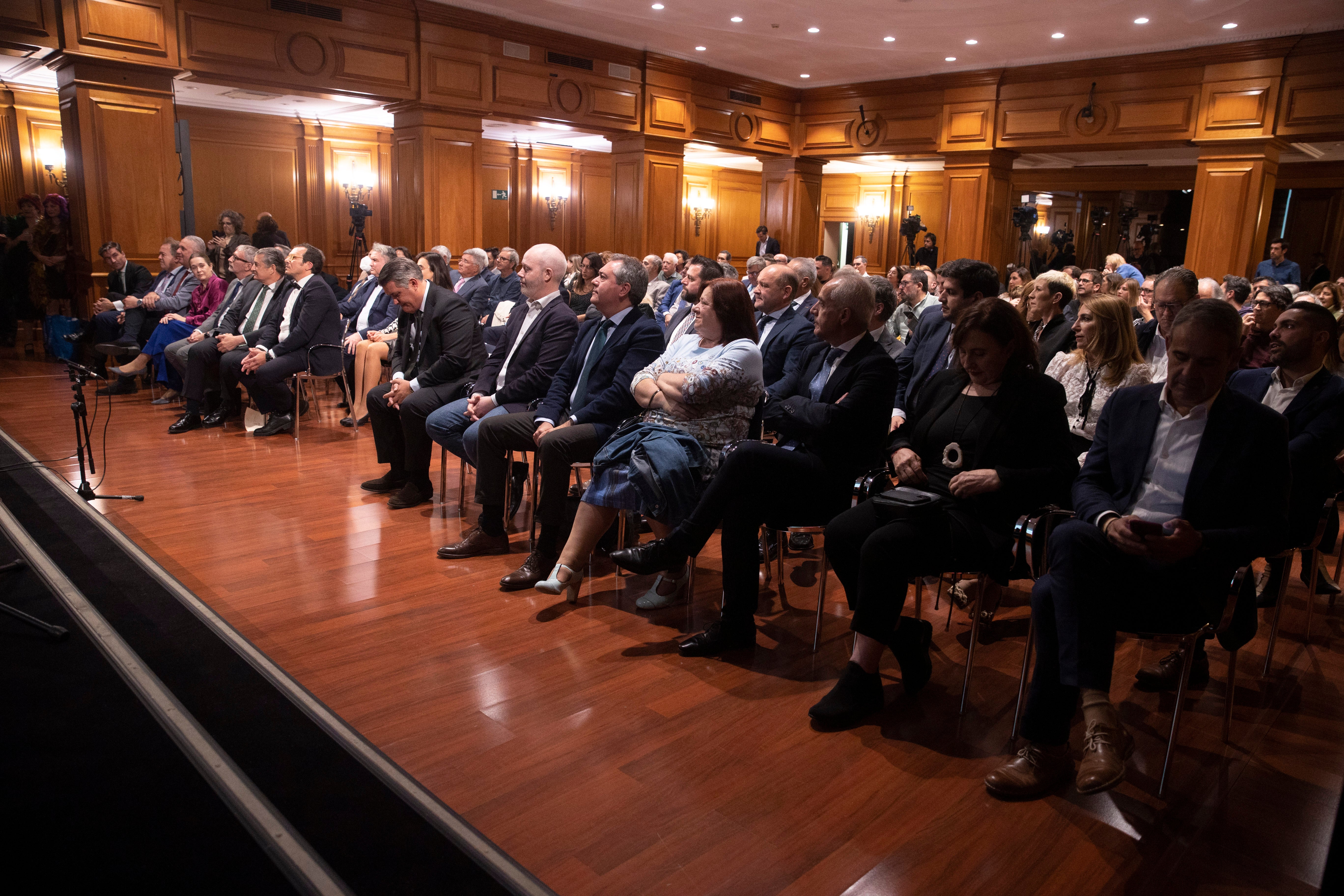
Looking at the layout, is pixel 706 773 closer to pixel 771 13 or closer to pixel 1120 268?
pixel 1120 268

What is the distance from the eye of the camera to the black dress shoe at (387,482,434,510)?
4328 mm

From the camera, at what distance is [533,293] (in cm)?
403

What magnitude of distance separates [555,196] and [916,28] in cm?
674

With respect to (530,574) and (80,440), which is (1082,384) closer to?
(530,574)

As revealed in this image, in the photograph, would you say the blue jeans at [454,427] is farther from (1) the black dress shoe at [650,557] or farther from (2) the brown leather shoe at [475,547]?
(1) the black dress shoe at [650,557]

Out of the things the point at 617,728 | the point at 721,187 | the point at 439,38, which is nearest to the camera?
the point at 617,728

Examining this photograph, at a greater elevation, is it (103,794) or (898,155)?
(898,155)

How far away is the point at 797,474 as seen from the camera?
285cm

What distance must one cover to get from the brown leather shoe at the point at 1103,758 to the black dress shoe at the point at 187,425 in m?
5.67

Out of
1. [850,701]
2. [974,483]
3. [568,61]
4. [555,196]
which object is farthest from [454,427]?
[555,196]

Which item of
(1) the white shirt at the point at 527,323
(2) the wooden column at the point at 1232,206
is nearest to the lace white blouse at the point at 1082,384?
(1) the white shirt at the point at 527,323

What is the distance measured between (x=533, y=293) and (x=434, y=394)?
78 centimetres

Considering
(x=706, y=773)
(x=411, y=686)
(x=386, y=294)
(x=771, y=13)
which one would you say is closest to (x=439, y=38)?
(x=771, y=13)

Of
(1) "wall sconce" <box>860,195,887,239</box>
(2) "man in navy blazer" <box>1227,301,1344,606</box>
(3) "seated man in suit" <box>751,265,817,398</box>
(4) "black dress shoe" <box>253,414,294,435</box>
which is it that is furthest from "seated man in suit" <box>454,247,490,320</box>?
(1) "wall sconce" <box>860,195,887,239</box>
